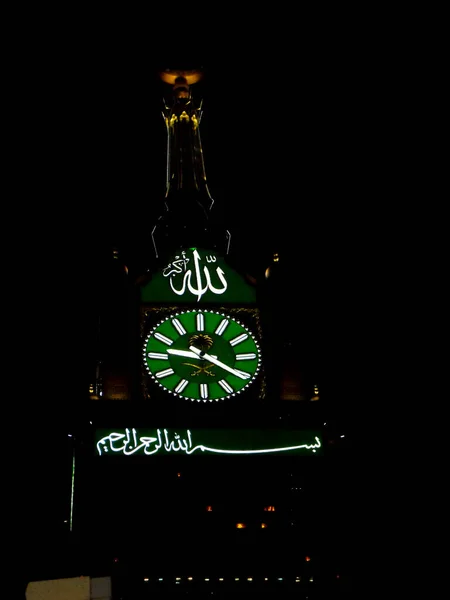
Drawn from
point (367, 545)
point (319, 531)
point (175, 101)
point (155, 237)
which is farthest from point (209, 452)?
point (175, 101)

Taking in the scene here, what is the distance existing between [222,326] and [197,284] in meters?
0.99

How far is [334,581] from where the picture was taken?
1122 centimetres

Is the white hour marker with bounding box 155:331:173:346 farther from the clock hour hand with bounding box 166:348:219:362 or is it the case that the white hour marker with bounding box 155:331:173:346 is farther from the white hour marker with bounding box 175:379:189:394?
the white hour marker with bounding box 175:379:189:394

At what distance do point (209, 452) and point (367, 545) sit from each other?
2.59 meters

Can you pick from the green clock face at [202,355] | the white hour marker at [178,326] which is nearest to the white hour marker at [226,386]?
the green clock face at [202,355]

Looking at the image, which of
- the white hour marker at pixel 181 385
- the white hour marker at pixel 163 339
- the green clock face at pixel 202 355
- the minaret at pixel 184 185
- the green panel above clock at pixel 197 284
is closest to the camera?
the white hour marker at pixel 181 385

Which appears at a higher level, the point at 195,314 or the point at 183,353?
the point at 195,314

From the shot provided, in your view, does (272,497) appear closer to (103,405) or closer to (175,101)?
(103,405)

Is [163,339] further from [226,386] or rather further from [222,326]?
[226,386]

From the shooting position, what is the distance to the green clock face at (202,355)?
12.4 meters

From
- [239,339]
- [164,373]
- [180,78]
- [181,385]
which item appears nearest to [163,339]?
[164,373]

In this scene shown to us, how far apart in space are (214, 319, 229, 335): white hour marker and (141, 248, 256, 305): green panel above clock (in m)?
Result: 0.52

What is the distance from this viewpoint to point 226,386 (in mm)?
12445

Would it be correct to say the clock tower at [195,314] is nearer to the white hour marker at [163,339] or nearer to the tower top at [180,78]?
the white hour marker at [163,339]
